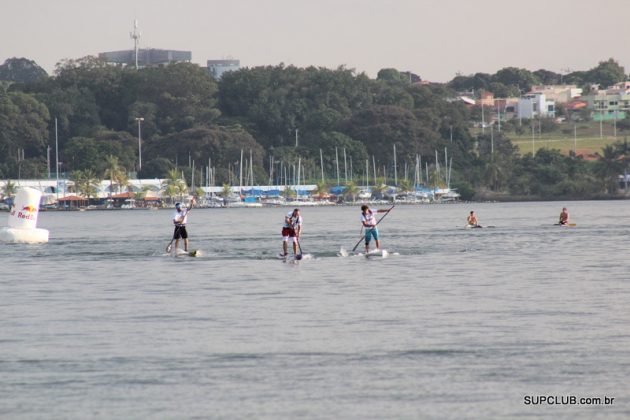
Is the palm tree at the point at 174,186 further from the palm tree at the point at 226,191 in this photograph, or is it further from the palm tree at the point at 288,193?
the palm tree at the point at 288,193

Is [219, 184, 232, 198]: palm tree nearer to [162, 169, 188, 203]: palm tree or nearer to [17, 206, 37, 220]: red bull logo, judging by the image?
[162, 169, 188, 203]: palm tree

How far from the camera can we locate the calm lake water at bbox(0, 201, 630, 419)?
17109 mm

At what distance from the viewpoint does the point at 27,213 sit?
54.7m

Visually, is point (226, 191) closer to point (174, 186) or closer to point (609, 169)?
point (174, 186)

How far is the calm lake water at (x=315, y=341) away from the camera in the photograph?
17.1m

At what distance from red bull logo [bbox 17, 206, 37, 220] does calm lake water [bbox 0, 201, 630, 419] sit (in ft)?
42.7

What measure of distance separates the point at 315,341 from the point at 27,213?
34.6 meters

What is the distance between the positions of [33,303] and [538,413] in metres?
15.9

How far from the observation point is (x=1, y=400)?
1739 cm

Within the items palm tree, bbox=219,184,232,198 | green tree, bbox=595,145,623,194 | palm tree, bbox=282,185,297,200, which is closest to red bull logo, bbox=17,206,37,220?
palm tree, bbox=219,184,232,198

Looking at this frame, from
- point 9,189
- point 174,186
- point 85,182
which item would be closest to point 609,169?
point 174,186

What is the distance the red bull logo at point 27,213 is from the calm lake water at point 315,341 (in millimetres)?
13016

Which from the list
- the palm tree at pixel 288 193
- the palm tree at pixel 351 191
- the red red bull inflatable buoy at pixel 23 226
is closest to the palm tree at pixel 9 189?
the palm tree at pixel 288 193

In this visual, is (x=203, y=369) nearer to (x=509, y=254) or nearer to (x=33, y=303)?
(x=33, y=303)
